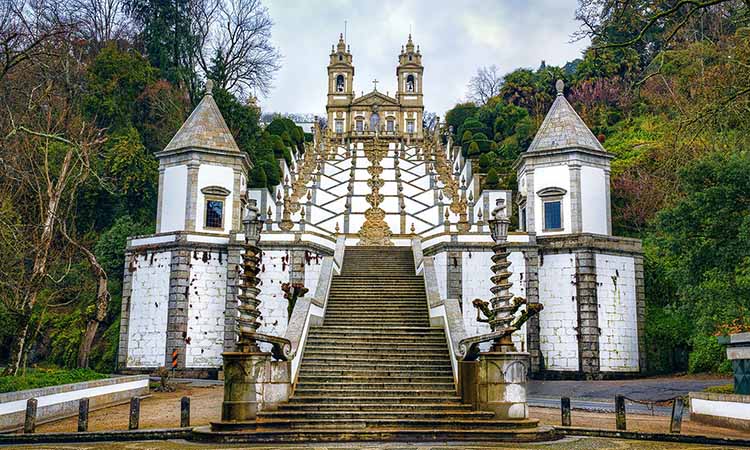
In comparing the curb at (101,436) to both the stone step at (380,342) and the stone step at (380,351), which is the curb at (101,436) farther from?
the stone step at (380,342)

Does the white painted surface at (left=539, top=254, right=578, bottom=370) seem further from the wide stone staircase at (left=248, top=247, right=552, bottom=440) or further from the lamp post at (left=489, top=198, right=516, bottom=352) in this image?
the lamp post at (left=489, top=198, right=516, bottom=352)

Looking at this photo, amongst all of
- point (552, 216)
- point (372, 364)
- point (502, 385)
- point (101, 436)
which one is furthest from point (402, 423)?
point (552, 216)

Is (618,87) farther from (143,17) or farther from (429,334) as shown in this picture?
(429,334)

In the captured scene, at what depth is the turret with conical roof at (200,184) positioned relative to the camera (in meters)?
26.9

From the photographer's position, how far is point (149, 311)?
26.1m

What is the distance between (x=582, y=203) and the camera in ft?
86.7

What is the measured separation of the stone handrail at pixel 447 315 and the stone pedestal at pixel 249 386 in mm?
3461

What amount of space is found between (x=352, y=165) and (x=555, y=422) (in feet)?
120

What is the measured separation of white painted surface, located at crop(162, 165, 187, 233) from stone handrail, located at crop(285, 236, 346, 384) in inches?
335

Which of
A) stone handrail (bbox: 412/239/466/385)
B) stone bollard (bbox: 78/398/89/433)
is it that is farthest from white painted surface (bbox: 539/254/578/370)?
stone bollard (bbox: 78/398/89/433)

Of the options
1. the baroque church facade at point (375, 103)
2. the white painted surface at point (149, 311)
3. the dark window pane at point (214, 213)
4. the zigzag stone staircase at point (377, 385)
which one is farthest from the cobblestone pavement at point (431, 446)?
the baroque church facade at point (375, 103)

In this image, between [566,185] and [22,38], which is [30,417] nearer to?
[22,38]

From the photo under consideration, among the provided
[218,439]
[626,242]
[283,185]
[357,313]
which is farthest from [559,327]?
[283,185]

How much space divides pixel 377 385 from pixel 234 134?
29109mm
